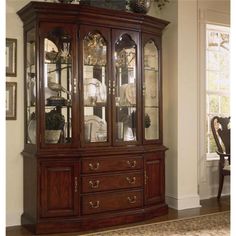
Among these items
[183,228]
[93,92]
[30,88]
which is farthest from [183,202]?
[30,88]

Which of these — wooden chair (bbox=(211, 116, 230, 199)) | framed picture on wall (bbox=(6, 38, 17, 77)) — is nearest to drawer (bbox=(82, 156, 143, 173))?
framed picture on wall (bbox=(6, 38, 17, 77))

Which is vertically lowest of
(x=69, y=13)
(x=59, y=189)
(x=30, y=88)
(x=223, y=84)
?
(x=59, y=189)

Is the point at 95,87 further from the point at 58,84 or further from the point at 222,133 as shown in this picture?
the point at 222,133

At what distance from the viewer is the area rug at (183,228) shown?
10.8 ft

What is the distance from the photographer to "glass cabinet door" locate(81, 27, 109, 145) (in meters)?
3.51

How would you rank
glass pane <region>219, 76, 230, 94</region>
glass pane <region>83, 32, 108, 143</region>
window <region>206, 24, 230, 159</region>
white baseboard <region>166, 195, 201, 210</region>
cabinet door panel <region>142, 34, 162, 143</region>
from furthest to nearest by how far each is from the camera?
1. glass pane <region>219, 76, 230, 94</region>
2. window <region>206, 24, 230, 159</region>
3. white baseboard <region>166, 195, 201, 210</region>
4. cabinet door panel <region>142, 34, 162, 143</region>
5. glass pane <region>83, 32, 108, 143</region>

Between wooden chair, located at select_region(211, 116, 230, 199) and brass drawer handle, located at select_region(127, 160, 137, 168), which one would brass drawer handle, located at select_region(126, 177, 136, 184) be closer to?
brass drawer handle, located at select_region(127, 160, 137, 168)

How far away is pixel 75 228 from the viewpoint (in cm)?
339

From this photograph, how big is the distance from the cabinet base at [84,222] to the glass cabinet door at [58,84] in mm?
727

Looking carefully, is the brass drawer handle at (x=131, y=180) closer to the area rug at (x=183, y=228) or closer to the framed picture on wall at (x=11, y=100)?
the area rug at (x=183, y=228)

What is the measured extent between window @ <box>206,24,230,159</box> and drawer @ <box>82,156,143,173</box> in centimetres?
153

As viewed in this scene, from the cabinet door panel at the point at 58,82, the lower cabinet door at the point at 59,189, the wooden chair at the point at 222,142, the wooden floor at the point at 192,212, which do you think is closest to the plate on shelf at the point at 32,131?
the cabinet door panel at the point at 58,82

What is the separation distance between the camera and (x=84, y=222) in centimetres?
342

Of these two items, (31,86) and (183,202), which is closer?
(31,86)
